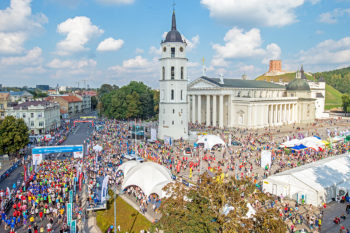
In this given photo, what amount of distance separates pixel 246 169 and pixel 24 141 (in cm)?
2811

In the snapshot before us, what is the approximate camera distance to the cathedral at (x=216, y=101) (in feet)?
152

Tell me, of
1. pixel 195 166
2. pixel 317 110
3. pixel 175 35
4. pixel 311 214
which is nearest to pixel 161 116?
pixel 175 35

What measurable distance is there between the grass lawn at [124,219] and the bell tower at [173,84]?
25.2 m

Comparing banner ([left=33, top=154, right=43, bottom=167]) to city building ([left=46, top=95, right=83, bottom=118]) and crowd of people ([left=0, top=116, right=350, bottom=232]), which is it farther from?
city building ([left=46, top=95, right=83, bottom=118])

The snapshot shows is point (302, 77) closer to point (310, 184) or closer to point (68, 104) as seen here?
point (68, 104)

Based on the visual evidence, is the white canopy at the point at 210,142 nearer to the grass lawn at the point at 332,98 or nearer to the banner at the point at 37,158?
the banner at the point at 37,158

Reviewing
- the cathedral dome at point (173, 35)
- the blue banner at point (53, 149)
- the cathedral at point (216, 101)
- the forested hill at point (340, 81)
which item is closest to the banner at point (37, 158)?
the blue banner at point (53, 149)

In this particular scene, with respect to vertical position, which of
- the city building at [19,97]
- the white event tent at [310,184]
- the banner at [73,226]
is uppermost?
the city building at [19,97]

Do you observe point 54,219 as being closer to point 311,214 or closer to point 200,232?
point 200,232

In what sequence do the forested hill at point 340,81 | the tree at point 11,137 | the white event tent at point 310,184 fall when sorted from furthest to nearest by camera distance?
1. the forested hill at point 340,81
2. the tree at point 11,137
3. the white event tent at point 310,184

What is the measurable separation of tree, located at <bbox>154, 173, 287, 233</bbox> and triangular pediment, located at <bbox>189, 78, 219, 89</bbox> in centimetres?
5560

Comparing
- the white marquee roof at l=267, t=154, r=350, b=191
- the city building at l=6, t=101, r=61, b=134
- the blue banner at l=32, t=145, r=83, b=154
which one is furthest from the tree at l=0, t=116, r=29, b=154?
the white marquee roof at l=267, t=154, r=350, b=191

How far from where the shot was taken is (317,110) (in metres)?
91.5

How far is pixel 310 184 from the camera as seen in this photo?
2259 centimetres
